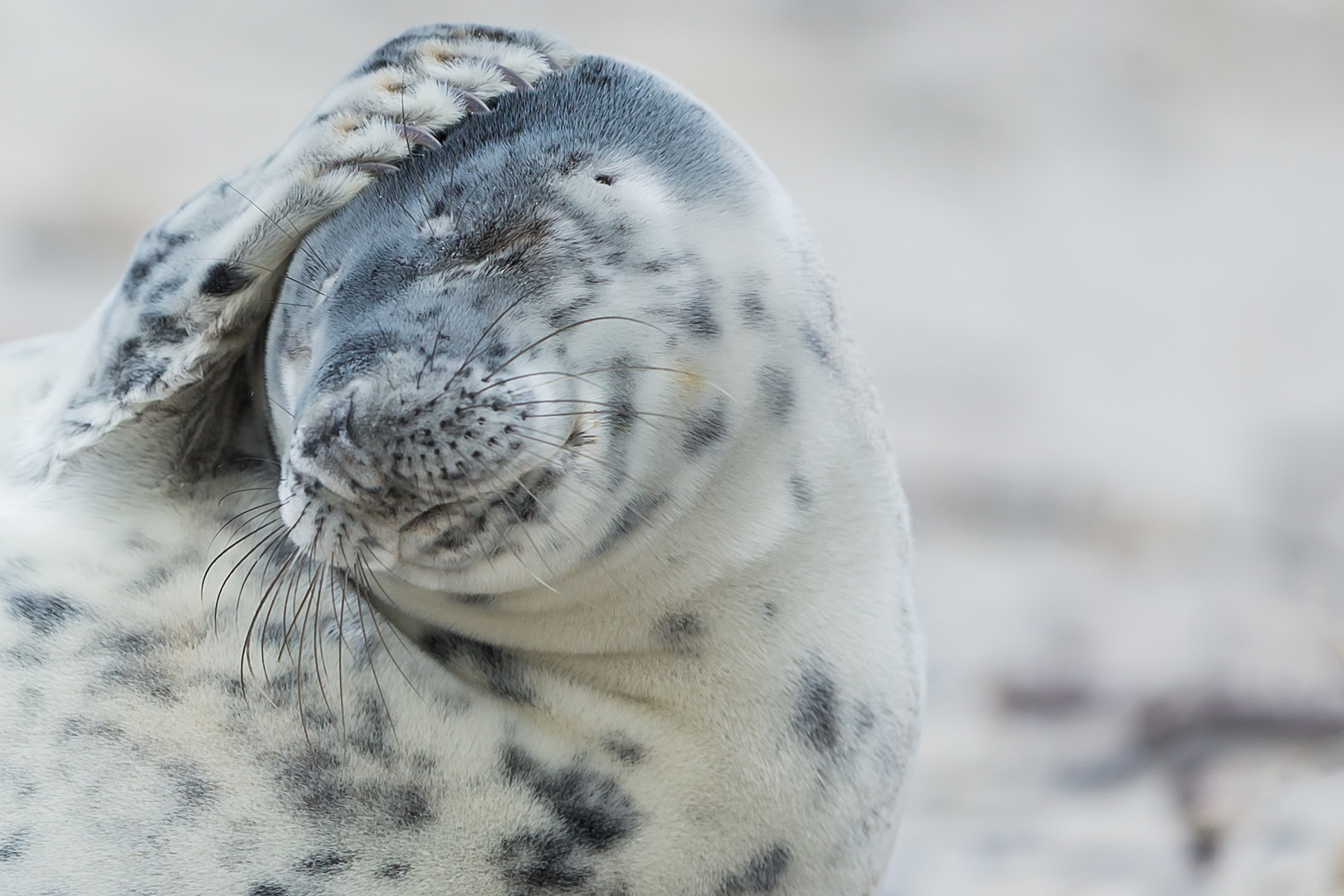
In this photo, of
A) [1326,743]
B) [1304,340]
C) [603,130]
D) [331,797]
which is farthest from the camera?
[1304,340]

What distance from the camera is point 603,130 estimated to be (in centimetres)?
153

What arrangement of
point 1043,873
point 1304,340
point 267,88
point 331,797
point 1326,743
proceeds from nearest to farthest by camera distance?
1. point 331,797
2. point 1043,873
3. point 1326,743
4. point 1304,340
5. point 267,88

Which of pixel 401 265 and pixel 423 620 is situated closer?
pixel 401 265

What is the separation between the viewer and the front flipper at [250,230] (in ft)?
5.12

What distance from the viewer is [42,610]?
150 cm

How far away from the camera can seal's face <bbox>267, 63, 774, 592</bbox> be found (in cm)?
131

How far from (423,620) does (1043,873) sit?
1023 millimetres

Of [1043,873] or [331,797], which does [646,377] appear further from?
[1043,873]

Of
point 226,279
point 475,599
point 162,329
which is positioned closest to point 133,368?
point 162,329

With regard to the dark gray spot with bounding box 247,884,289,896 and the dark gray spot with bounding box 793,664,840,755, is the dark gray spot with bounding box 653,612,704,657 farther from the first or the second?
the dark gray spot with bounding box 247,884,289,896

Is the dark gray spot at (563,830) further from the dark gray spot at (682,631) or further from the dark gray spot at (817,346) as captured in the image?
the dark gray spot at (817,346)

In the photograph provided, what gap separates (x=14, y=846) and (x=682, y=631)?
2.19 ft

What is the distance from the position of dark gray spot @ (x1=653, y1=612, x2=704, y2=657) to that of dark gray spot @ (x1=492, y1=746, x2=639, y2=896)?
6.1 inches

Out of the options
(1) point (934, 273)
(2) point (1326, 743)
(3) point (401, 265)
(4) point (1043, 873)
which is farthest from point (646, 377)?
(1) point (934, 273)
